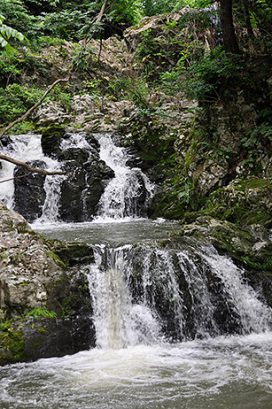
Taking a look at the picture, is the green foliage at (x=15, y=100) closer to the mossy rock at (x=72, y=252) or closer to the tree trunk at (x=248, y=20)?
the tree trunk at (x=248, y=20)

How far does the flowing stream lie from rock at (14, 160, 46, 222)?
389cm

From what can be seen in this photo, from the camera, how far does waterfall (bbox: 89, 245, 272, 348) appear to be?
22.6 ft

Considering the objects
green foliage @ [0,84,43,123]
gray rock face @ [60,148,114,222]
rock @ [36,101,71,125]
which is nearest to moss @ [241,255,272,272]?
gray rock face @ [60,148,114,222]

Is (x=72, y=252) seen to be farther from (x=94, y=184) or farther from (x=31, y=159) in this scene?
(x=31, y=159)

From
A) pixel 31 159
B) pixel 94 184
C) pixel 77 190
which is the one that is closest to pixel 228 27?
pixel 94 184

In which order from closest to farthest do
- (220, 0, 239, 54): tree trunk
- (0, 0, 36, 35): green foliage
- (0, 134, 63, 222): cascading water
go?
1. (220, 0, 239, 54): tree trunk
2. (0, 134, 63, 222): cascading water
3. (0, 0, 36, 35): green foliage

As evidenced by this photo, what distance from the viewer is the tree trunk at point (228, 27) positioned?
35.3 ft

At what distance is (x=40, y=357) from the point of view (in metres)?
6.12

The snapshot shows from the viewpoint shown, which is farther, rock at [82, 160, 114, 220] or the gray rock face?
rock at [82, 160, 114, 220]

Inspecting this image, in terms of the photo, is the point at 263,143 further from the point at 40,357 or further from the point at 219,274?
the point at 40,357

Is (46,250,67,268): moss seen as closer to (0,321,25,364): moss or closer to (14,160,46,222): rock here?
(0,321,25,364): moss

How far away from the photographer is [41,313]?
638 cm

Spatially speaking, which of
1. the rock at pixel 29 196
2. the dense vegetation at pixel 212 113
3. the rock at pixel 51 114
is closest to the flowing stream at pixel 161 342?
the dense vegetation at pixel 212 113

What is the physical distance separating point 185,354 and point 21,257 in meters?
2.93
